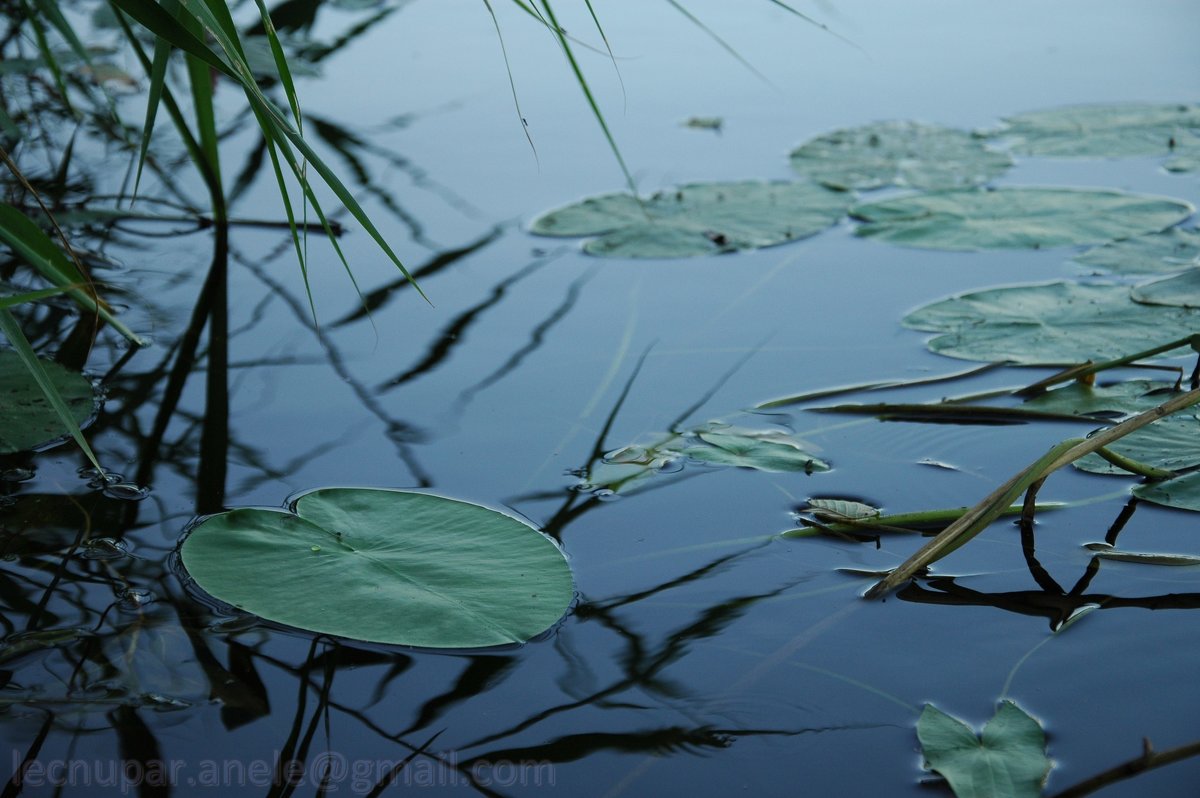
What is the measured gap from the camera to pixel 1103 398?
53.3 inches

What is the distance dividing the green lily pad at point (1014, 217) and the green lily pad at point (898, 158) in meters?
0.13

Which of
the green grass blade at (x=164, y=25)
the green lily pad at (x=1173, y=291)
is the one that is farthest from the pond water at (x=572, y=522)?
the green grass blade at (x=164, y=25)

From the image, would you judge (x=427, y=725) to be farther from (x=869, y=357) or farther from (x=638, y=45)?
(x=638, y=45)

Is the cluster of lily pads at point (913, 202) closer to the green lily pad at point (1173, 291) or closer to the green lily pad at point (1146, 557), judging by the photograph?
the green lily pad at point (1173, 291)

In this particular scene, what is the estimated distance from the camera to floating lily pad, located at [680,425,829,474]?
1235 mm

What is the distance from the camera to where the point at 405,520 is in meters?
1.09

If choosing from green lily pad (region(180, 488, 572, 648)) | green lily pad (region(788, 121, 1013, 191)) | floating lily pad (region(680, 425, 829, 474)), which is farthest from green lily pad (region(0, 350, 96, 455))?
green lily pad (region(788, 121, 1013, 191))

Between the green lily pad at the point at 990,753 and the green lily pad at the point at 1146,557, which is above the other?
the green lily pad at the point at 1146,557

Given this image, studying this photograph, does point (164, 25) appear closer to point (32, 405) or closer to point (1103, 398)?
point (32, 405)

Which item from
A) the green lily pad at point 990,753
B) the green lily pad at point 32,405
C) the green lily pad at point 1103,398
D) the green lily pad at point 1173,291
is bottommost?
the green lily pad at point 990,753

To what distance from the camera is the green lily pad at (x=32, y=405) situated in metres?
1.26

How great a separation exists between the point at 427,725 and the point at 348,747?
63 mm

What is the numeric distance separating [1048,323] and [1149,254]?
0.38 metres

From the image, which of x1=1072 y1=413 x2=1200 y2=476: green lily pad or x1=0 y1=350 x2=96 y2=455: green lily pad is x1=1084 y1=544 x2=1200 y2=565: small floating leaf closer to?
x1=1072 y1=413 x2=1200 y2=476: green lily pad
